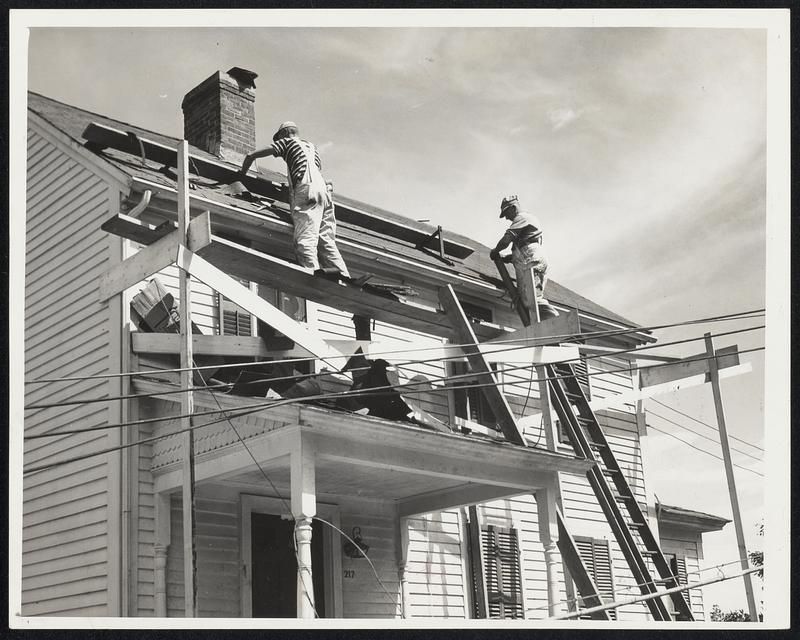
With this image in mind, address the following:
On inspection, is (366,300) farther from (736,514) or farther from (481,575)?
(736,514)

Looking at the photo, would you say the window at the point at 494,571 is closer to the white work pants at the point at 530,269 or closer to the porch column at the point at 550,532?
the porch column at the point at 550,532

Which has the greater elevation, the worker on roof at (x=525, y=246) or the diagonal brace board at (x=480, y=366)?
the worker on roof at (x=525, y=246)

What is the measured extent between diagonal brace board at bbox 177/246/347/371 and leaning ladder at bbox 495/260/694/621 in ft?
9.65

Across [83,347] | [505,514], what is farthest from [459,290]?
[83,347]

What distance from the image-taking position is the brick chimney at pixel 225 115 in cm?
1571

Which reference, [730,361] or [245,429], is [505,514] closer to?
[730,361]

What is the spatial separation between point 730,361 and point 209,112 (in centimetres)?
827

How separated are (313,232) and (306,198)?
1.28ft

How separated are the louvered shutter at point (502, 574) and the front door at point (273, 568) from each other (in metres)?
2.58

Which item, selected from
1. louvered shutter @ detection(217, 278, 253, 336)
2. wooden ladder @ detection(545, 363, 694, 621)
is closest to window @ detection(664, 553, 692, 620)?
wooden ladder @ detection(545, 363, 694, 621)

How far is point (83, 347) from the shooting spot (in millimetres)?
12195

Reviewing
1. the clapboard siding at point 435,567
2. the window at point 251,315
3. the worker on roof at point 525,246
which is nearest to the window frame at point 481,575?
the clapboard siding at point 435,567

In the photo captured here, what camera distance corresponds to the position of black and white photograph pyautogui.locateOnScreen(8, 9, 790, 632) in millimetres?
10258

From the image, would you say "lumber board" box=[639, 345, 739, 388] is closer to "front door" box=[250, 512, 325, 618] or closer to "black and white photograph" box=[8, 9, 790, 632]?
"black and white photograph" box=[8, 9, 790, 632]
